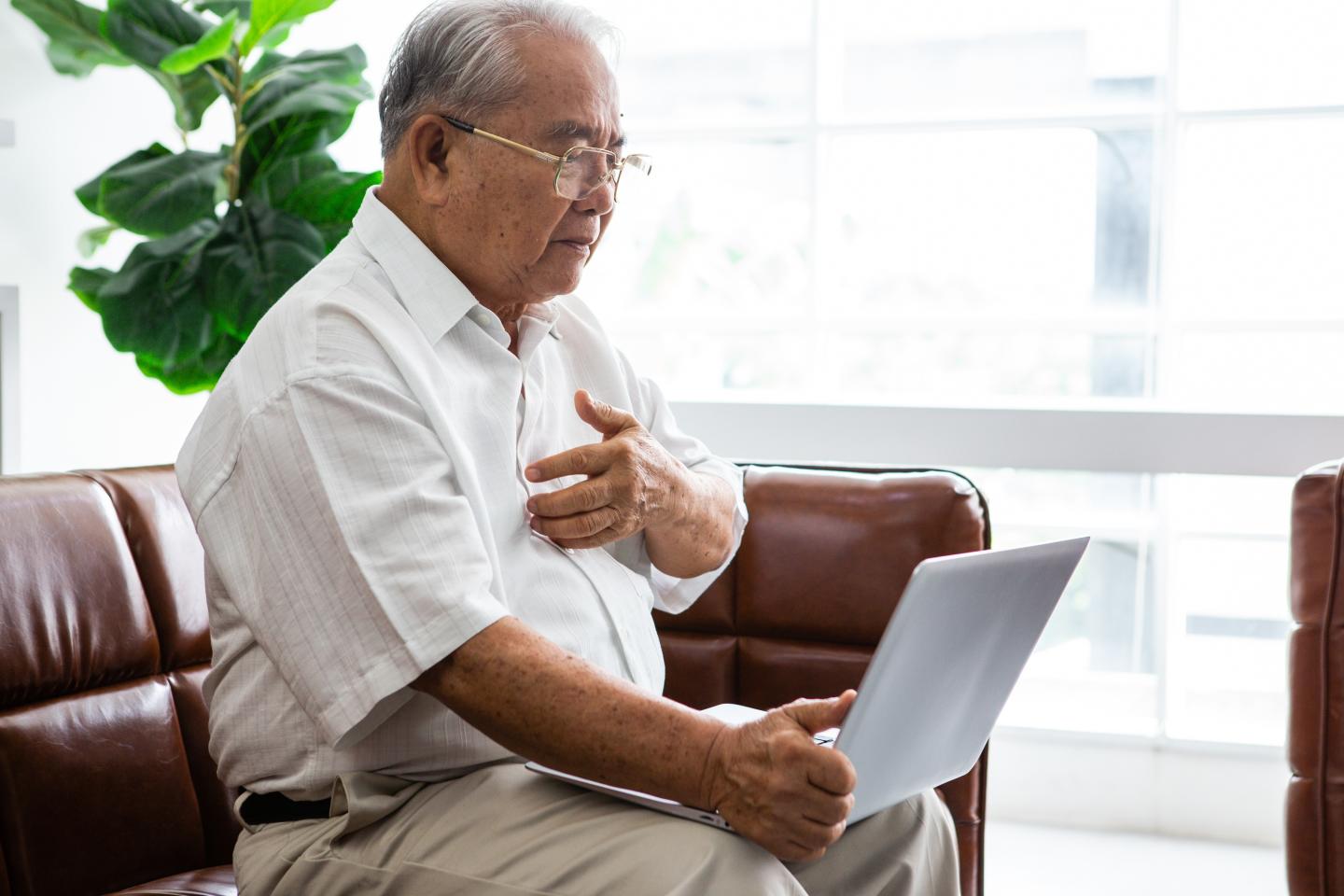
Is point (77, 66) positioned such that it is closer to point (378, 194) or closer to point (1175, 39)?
point (378, 194)

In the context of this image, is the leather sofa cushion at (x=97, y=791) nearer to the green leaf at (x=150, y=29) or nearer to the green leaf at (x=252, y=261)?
the green leaf at (x=252, y=261)

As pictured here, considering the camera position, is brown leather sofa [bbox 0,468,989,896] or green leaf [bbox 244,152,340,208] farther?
green leaf [bbox 244,152,340,208]

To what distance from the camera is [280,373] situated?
1.14 meters

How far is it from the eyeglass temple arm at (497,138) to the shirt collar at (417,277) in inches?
4.7

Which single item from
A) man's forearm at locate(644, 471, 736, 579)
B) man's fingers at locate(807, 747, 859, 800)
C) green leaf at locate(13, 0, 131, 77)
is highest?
green leaf at locate(13, 0, 131, 77)

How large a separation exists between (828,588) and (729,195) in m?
2.30

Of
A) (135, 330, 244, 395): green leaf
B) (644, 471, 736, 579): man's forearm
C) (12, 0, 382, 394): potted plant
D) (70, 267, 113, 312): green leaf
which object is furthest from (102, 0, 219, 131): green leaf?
(644, 471, 736, 579): man's forearm

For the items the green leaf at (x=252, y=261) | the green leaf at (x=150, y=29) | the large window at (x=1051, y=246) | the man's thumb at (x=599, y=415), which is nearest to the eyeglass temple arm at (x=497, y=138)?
the man's thumb at (x=599, y=415)

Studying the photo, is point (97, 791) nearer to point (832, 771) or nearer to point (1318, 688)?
point (832, 771)

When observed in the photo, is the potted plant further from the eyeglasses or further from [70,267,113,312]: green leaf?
the eyeglasses

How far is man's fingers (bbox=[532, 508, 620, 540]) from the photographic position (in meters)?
1.29

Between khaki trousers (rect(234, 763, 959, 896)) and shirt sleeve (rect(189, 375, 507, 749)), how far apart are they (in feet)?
0.31

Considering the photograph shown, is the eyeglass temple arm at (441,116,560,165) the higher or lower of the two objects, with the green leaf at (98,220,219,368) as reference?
higher

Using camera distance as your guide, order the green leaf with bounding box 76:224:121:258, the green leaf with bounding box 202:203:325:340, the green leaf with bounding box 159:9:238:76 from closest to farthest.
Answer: the green leaf with bounding box 159:9:238:76 → the green leaf with bounding box 202:203:325:340 → the green leaf with bounding box 76:224:121:258
